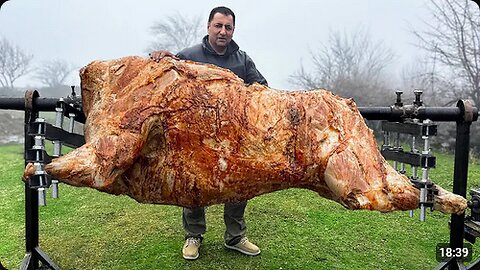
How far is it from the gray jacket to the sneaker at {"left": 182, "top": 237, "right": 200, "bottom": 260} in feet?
5.09

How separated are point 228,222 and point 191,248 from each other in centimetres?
43

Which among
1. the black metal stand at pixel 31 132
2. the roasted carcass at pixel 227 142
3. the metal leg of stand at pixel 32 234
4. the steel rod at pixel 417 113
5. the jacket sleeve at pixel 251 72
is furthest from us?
the jacket sleeve at pixel 251 72

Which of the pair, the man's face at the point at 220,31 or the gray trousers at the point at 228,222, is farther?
the gray trousers at the point at 228,222

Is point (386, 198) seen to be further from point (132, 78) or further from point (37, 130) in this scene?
point (37, 130)

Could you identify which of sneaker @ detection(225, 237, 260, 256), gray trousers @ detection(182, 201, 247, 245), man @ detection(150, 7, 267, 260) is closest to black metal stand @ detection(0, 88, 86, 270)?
man @ detection(150, 7, 267, 260)

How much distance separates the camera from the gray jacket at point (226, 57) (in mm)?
3633

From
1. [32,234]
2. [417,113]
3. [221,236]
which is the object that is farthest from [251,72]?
[32,234]

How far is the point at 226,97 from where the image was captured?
2432mm

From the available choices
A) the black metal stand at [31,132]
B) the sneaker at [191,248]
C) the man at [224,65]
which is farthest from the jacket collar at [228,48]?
the sneaker at [191,248]

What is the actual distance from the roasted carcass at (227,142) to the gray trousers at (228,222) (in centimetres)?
162

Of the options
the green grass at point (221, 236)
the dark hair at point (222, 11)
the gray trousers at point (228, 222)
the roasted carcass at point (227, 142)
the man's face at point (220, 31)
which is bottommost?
the green grass at point (221, 236)

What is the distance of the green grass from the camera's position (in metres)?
3.96

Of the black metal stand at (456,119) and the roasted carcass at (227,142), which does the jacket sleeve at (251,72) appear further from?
the roasted carcass at (227,142)

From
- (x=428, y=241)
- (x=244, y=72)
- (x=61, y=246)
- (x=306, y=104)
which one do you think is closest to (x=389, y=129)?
(x=306, y=104)
